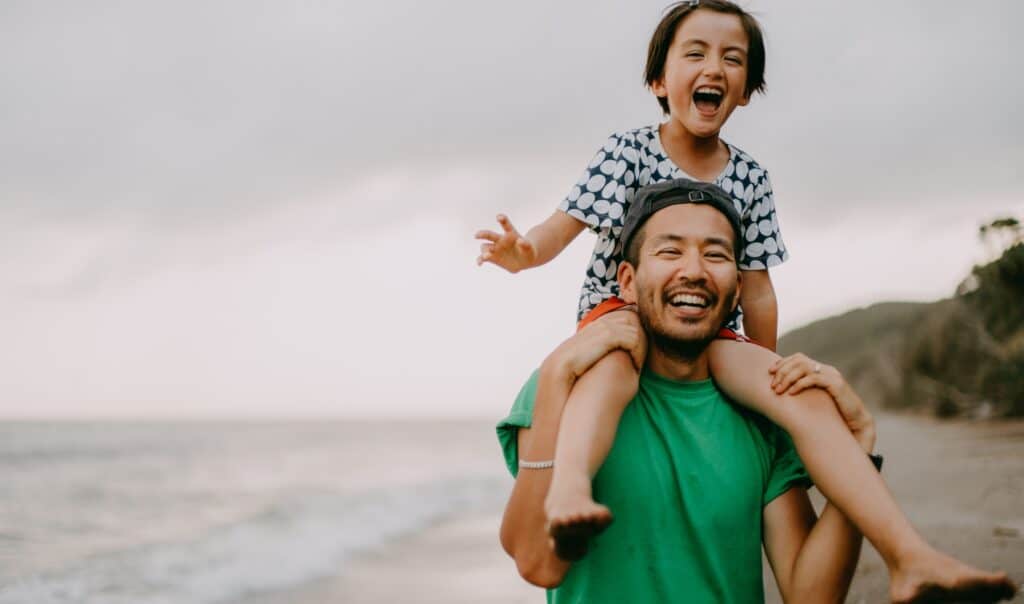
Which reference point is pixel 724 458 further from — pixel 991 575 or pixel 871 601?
pixel 871 601

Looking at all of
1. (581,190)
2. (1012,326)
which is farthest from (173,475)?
(581,190)

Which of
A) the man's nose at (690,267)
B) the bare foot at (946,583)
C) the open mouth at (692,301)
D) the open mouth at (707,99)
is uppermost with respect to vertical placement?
the open mouth at (707,99)

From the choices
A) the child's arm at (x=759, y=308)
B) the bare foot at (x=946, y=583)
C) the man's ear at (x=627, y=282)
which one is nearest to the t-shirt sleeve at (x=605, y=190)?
the man's ear at (x=627, y=282)

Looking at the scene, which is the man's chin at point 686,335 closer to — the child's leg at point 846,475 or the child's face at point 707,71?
the child's leg at point 846,475

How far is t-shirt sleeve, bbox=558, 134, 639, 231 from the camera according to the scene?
11.3 feet

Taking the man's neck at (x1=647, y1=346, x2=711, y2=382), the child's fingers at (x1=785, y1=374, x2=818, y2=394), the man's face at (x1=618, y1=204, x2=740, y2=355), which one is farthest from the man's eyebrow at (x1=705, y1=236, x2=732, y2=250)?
the child's fingers at (x1=785, y1=374, x2=818, y2=394)

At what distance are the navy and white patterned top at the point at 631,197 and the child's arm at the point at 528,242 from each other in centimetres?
6

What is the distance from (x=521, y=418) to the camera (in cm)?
305

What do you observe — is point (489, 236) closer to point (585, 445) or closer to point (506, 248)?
point (506, 248)

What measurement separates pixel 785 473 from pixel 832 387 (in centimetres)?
34

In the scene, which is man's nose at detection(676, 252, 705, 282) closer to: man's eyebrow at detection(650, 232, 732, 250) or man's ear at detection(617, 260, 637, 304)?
man's eyebrow at detection(650, 232, 732, 250)

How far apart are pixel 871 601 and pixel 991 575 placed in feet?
11.5

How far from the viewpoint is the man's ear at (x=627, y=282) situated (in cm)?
319

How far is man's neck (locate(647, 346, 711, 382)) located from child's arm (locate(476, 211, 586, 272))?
0.52 meters
